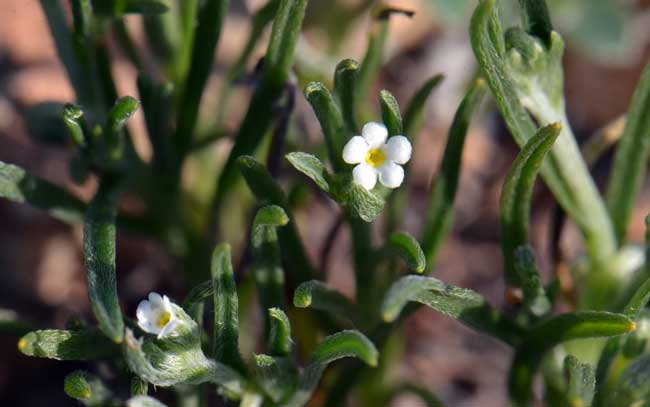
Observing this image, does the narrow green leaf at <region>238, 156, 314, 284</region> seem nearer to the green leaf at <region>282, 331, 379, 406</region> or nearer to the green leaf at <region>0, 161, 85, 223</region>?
the green leaf at <region>282, 331, 379, 406</region>

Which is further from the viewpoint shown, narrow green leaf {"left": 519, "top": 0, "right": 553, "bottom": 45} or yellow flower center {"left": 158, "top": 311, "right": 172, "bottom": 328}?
narrow green leaf {"left": 519, "top": 0, "right": 553, "bottom": 45}

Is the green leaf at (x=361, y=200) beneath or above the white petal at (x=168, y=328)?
above

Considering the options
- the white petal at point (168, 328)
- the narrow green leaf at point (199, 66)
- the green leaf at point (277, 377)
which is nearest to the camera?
the white petal at point (168, 328)

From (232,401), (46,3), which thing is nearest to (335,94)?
(232,401)

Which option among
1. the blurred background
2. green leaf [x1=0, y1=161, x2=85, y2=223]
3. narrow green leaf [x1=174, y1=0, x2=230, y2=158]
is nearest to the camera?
green leaf [x1=0, y1=161, x2=85, y2=223]

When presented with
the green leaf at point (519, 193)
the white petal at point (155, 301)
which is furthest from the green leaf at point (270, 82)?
the green leaf at point (519, 193)

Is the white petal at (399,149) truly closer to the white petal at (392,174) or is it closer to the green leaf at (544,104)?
the white petal at (392,174)

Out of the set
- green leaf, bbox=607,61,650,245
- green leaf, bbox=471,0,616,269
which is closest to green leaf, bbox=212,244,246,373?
green leaf, bbox=471,0,616,269
